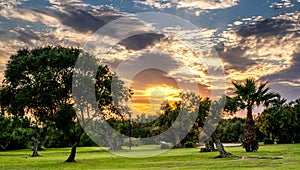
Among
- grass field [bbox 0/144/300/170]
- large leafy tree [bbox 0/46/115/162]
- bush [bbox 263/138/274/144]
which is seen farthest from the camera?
bush [bbox 263/138/274/144]

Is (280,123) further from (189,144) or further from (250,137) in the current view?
(250,137)

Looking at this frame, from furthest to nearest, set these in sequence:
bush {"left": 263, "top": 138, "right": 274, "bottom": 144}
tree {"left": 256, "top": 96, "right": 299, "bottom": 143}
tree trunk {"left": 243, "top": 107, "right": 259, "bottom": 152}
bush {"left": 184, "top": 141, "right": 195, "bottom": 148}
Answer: bush {"left": 184, "top": 141, "right": 195, "bottom": 148}
bush {"left": 263, "top": 138, "right": 274, "bottom": 144}
tree {"left": 256, "top": 96, "right": 299, "bottom": 143}
tree trunk {"left": 243, "top": 107, "right": 259, "bottom": 152}

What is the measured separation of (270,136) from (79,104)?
60.2 metres

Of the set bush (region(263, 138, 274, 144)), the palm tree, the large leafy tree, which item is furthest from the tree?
the large leafy tree

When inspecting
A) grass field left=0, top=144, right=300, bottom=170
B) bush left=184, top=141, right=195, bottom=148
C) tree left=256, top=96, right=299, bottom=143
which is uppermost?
tree left=256, top=96, right=299, bottom=143

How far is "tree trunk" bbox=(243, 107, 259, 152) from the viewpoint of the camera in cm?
5808

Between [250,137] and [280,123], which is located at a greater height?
[280,123]

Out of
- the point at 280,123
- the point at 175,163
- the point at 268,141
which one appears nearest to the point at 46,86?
the point at 175,163

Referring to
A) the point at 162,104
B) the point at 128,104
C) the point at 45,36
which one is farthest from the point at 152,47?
the point at 162,104

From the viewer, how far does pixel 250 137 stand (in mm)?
59031

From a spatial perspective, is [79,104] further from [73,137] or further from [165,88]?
[165,88]

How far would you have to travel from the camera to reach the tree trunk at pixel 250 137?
58.1 metres

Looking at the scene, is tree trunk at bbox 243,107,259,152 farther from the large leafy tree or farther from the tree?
the tree

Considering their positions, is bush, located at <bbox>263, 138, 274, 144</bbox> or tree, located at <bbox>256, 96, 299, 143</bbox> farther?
bush, located at <bbox>263, 138, 274, 144</bbox>
